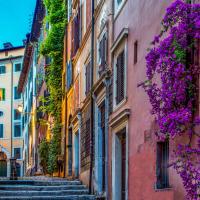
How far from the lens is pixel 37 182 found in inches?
811

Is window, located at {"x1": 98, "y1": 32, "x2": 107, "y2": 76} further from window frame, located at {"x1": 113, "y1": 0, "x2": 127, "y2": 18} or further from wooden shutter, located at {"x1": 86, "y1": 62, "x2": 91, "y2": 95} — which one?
wooden shutter, located at {"x1": 86, "y1": 62, "x2": 91, "y2": 95}

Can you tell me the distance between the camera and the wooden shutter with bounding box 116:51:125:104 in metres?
15.0

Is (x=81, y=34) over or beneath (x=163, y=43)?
over

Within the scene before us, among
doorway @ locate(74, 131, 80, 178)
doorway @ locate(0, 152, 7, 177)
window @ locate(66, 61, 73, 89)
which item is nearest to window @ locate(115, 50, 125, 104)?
doorway @ locate(74, 131, 80, 178)

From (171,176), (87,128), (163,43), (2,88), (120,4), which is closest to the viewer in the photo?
(163,43)

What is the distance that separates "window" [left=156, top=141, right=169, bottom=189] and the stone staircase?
6846mm

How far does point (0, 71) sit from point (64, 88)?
42507 mm

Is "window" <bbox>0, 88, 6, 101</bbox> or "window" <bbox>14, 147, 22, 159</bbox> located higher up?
"window" <bbox>0, 88, 6, 101</bbox>

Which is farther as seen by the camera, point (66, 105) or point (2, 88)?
point (2, 88)

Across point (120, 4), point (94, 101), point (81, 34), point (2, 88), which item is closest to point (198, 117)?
point (120, 4)

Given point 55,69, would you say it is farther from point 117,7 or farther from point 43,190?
point 117,7

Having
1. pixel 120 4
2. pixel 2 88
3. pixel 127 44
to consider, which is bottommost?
pixel 127 44

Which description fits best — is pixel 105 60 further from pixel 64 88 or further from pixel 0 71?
pixel 0 71

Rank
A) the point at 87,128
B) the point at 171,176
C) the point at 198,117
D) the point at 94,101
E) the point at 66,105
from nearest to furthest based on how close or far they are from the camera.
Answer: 1. the point at 198,117
2. the point at 171,176
3. the point at 94,101
4. the point at 87,128
5. the point at 66,105
